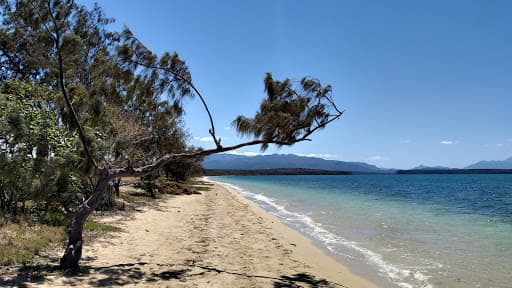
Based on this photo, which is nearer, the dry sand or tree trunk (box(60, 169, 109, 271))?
tree trunk (box(60, 169, 109, 271))

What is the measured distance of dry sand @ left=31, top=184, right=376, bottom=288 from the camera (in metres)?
6.51

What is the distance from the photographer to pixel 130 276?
6559mm

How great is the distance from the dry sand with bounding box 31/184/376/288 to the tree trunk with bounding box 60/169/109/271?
0.36m

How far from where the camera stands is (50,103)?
1038 cm

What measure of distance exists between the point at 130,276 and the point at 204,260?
1949 millimetres

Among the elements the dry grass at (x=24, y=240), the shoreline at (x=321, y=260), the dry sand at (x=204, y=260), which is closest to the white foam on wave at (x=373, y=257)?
the shoreline at (x=321, y=260)

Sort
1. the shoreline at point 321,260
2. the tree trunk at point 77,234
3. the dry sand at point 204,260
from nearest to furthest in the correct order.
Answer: the tree trunk at point 77,234 < the dry sand at point 204,260 < the shoreline at point 321,260

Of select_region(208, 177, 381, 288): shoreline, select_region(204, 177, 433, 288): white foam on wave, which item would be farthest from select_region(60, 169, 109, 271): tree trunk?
select_region(204, 177, 433, 288): white foam on wave

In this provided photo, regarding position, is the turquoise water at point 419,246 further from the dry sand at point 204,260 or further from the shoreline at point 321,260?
the dry sand at point 204,260

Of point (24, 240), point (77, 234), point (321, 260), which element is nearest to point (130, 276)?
point (77, 234)

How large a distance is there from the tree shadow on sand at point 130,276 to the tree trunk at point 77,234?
0.18 meters

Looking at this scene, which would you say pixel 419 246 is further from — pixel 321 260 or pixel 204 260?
pixel 204 260

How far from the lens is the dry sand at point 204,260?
21.4ft

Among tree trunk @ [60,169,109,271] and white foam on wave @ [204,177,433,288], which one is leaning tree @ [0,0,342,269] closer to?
tree trunk @ [60,169,109,271]
